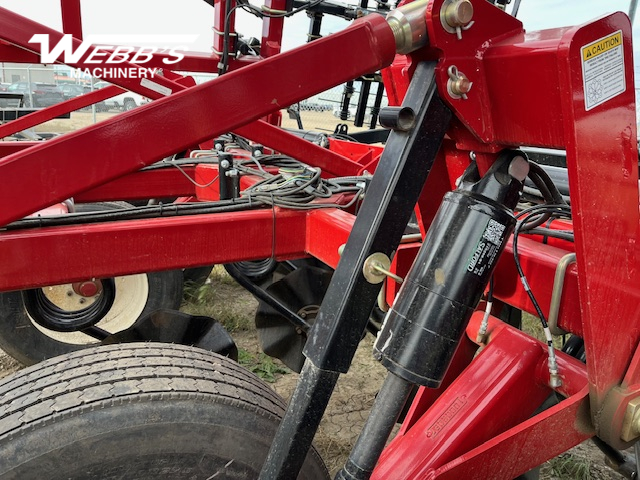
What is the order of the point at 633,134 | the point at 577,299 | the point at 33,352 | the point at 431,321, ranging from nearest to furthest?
the point at 431,321 < the point at 633,134 < the point at 577,299 < the point at 33,352

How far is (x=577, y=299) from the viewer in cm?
104

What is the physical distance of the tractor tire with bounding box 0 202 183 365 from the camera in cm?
243

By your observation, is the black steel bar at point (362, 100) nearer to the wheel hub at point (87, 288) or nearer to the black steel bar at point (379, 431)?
Answer: the wheel hub at point (87, 288)

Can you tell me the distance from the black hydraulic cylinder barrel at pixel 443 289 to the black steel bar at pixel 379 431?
1.7 inches

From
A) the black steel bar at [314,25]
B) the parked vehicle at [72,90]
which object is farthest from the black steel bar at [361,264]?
the parked vehicle at [72,90]

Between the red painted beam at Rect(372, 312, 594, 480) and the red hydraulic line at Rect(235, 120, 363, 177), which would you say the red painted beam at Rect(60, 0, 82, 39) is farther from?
the red painted beam at Rect(372, 312, 594, 480)

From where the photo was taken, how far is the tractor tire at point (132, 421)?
869 mm

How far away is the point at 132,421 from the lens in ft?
2.97

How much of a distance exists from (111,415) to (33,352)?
1928mm

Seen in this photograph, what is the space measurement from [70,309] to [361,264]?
1908 millimetres

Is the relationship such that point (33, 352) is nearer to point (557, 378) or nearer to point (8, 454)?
point (8, 454)

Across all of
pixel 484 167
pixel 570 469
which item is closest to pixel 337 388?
pixel 570 469

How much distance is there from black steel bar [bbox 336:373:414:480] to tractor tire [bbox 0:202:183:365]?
1813 mm

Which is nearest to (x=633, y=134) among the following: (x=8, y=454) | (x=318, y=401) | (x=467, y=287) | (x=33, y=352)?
(x=467, y=287)
